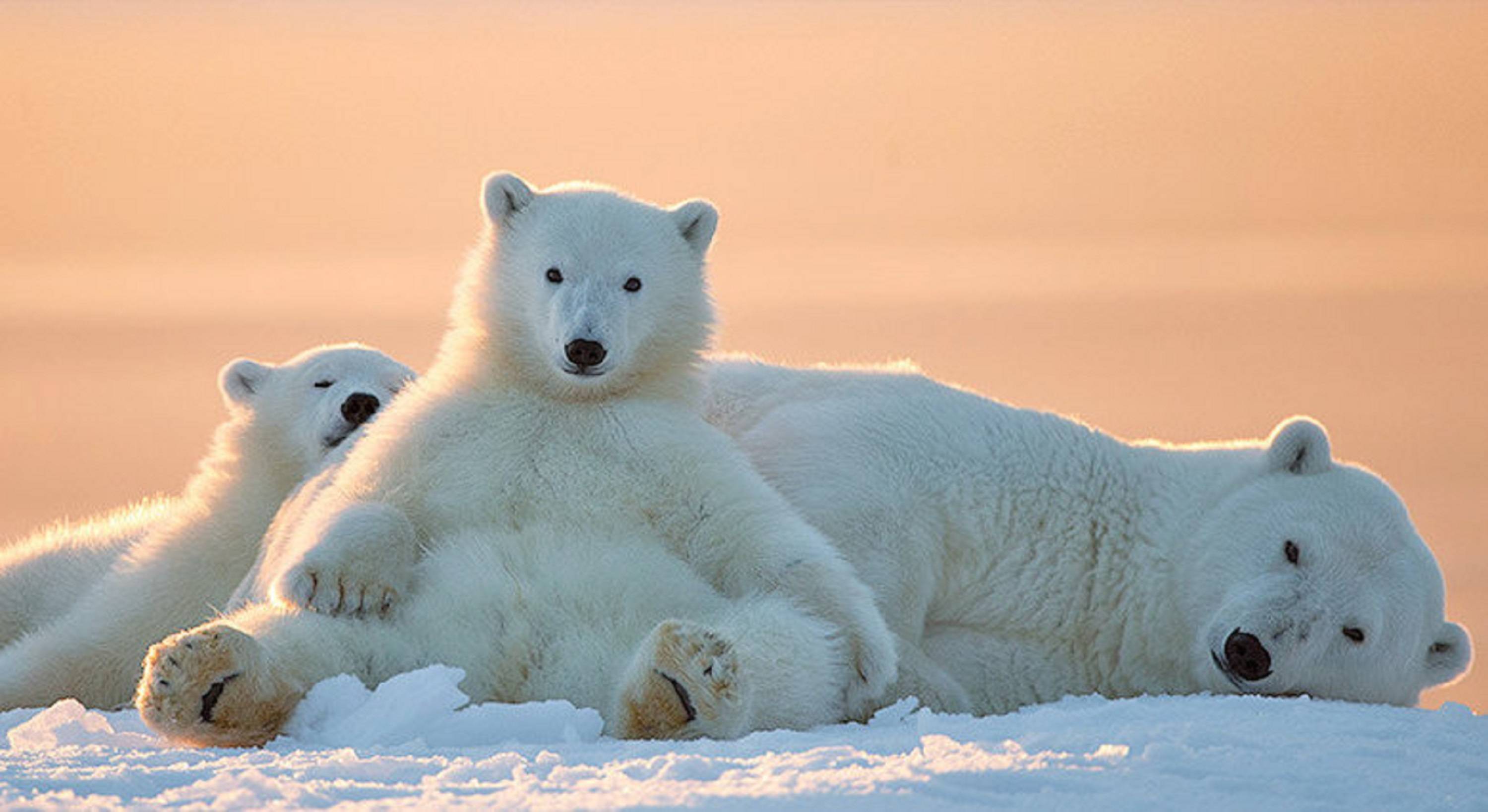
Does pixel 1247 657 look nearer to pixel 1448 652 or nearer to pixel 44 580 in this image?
pixel 1448 652

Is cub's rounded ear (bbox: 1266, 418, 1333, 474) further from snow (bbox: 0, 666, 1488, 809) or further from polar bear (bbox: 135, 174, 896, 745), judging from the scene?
Result: polar bear (bbox: 135, 174, 896, 745)

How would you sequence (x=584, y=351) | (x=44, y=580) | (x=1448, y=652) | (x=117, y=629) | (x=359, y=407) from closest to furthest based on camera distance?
(x=584, y=351)
(x=1448, y=652)
(x=117, y=629)
(x=359, y=407)
(x=44, y=580)

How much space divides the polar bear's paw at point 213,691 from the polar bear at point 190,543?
95.0 inches

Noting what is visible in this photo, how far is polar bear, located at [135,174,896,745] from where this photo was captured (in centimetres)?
514

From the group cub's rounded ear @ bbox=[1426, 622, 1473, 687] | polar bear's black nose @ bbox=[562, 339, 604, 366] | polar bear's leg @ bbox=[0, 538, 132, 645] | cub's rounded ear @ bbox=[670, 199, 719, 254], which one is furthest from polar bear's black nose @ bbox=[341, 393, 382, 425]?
cub's rounded ear @ bbox=[1426, 622, 1473, 687]

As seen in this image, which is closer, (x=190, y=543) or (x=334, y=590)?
(x=334, y=590)

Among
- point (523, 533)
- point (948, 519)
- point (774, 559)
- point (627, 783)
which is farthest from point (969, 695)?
point (627, 783)

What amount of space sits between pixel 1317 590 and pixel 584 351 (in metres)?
2.66

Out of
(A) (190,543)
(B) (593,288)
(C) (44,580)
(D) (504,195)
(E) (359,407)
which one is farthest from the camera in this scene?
(C) (44,580)

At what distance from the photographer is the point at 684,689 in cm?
508

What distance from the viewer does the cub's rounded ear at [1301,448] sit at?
7430 mm

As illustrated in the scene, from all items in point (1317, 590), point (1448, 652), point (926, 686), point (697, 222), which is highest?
point (697, 222)

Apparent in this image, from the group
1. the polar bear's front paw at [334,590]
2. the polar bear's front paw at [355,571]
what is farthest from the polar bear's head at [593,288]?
the polar bear's front paw at [334,590]

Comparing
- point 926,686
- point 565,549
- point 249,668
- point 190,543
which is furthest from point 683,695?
point 190,543
